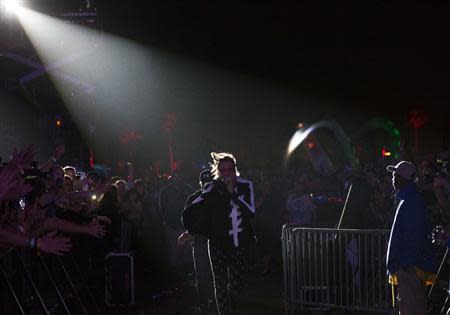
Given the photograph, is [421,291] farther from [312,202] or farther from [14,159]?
[312,202]

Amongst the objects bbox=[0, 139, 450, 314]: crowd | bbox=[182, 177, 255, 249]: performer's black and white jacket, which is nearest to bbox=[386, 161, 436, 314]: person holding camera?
bbox=[0, 139, 450, 314]: crowd

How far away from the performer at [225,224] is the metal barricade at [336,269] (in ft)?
2.63

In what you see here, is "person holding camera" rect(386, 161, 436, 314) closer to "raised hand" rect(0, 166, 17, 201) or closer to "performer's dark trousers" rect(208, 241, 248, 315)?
"performer's dark trousers" rect(208, 241, 248, 315)

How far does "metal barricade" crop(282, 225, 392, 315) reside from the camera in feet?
31.5

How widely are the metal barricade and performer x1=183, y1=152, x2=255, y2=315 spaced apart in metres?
0.80

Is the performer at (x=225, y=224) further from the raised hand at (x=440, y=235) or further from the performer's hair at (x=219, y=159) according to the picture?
the raised hand at (x=440, y=235)

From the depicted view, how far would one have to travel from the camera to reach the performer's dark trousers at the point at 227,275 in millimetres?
9609

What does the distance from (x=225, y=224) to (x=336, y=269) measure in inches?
61.1

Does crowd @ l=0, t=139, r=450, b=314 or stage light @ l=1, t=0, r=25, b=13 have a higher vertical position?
stage light @ l=1, t=0, r=25, b=13

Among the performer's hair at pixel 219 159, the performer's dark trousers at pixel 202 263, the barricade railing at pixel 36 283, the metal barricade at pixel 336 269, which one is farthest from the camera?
the performer's dark trousers at pixel 202 263

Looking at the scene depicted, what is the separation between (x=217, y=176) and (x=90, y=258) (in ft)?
9.68

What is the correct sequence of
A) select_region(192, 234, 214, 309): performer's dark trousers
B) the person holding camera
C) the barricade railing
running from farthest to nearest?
select_region(192, 234, 214, 309): performer's dark trousers < the person holding camera < the barricade railing

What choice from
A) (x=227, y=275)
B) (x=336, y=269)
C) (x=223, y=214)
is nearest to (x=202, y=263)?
(x=227, y=275)

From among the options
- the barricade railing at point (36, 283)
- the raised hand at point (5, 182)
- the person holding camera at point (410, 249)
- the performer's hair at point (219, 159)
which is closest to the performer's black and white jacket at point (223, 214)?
the performer's hair at point (219, 159)
